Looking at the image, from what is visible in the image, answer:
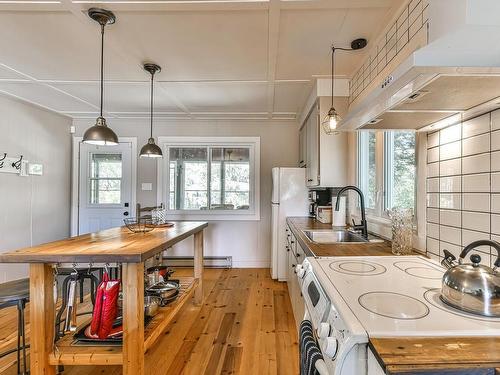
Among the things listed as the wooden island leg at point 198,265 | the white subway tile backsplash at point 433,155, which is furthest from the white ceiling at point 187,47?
the wooden island leg at point 198,265

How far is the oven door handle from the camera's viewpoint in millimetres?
873

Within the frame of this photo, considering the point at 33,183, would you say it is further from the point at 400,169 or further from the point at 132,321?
the point at 400,169

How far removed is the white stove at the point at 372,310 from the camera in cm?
77

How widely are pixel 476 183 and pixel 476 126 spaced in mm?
254

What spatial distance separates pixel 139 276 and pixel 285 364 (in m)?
1.26

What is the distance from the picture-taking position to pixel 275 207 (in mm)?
3992

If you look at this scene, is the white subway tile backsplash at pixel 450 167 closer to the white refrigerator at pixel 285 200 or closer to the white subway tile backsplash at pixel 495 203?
the white subway tile backsplash at pixel 495 203

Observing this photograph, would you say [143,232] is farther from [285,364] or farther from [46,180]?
[46,180]

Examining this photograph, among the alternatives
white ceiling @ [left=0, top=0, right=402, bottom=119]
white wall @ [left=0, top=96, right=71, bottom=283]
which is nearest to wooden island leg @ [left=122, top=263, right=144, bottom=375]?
white ceiling @ [left=0, top=0, right=402, bottom=119]

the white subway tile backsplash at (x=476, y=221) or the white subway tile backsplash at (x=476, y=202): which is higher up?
the white subway tile backsplash at (x=476, y=202)

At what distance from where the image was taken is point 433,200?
5.41ft

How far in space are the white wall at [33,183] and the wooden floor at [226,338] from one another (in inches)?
47.3

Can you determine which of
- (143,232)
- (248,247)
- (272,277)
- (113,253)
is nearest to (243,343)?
(143,232)

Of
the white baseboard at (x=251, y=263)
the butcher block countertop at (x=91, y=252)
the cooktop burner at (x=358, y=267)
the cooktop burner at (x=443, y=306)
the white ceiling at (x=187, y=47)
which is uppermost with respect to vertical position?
the white ceiling at (x=187, y=47)
